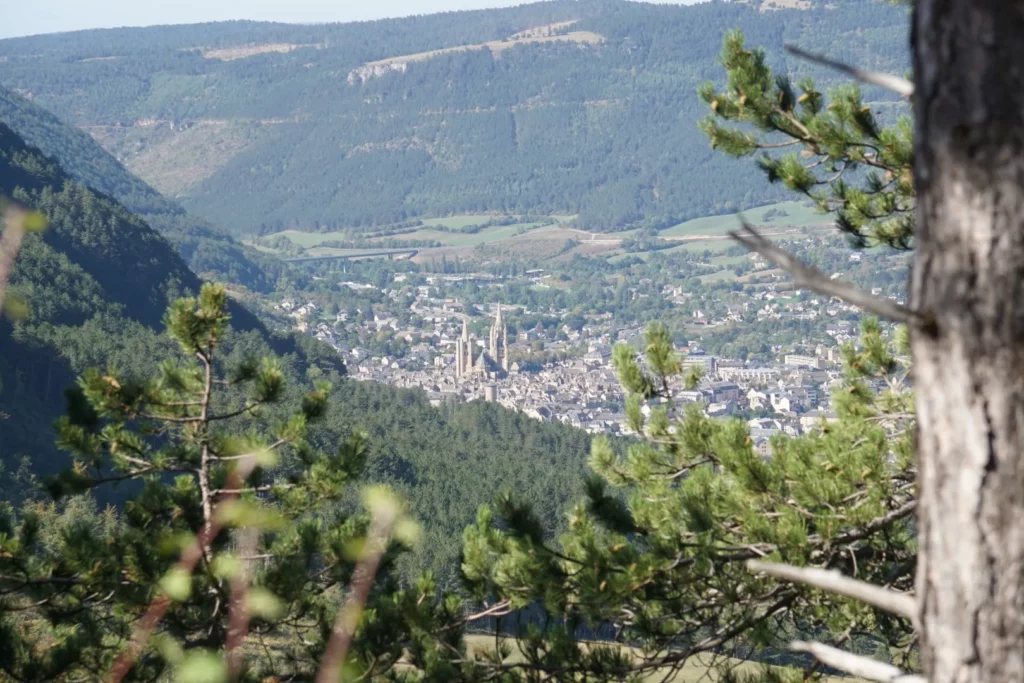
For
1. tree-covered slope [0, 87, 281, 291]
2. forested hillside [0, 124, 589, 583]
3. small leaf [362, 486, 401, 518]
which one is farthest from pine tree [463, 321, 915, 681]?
tree-covered slope [0, 87, 281, 291]

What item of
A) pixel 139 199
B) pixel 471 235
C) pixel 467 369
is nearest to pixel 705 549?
pixel 467 369

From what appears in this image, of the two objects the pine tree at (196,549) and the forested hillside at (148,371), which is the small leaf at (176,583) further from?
the forested hillside at (148,371)

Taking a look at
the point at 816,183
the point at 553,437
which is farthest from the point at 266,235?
the point at 816,183

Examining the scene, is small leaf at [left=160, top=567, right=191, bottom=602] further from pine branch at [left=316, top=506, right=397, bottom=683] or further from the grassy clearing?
the grassy clearing

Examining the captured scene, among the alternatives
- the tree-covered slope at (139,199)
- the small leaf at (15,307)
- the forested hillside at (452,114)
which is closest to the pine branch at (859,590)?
the small leaf at (15,307)

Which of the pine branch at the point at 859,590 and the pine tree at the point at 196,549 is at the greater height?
the pine branch at the point at 859,590

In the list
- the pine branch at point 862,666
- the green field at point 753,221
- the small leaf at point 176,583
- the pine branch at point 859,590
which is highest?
the pine branch at point 859,590
